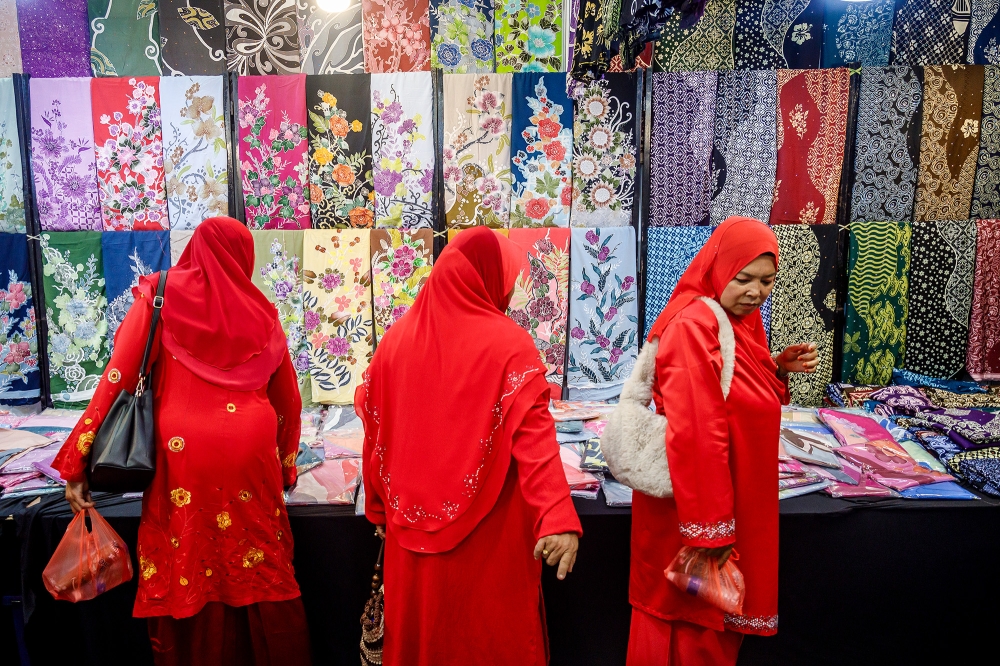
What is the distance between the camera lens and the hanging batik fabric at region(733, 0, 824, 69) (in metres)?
3.11

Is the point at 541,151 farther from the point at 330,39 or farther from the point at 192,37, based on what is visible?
the point at 192,37

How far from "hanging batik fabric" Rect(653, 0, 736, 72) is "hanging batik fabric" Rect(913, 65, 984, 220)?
0.95 meters

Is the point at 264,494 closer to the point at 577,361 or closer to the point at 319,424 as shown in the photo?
the point at 319,424

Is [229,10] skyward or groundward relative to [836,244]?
skyward

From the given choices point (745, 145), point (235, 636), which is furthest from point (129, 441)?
point (745, 145)

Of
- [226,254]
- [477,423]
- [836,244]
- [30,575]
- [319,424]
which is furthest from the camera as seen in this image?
[836,244]

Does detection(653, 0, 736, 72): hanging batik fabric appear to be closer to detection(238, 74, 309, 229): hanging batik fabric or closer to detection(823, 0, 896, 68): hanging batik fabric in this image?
detection(823, 0, 896, 68): hanging batik fabric

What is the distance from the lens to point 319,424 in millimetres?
2930

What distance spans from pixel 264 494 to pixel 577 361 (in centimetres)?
179

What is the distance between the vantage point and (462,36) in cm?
313

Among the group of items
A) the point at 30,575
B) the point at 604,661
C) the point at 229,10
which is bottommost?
the point at 604,661

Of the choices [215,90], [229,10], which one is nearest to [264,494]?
[215,90]

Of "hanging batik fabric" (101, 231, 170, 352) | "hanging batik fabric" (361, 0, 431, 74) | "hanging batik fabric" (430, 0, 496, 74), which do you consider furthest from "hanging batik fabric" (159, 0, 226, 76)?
"hanging batik fabric" (430, 0, 496, 74)

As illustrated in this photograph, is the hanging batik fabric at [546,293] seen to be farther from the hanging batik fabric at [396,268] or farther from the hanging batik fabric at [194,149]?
the hanging batik fabric at [194,149]
